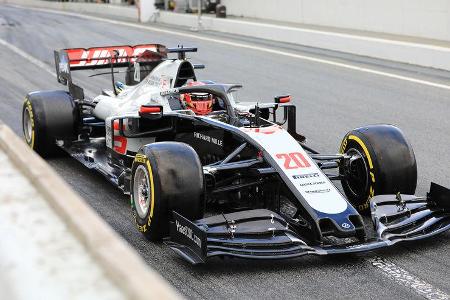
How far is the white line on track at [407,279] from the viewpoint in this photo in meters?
5.06

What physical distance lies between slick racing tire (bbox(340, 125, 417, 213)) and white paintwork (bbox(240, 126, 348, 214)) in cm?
63

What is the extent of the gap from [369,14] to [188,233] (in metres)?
17.4

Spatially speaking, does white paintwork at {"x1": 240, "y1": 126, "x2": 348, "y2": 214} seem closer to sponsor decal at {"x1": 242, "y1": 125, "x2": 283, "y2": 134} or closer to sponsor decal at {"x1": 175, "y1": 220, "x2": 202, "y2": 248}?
sponsor decal at {"x1": 242, "y1": 125, "x2": 283, "y2": 134}

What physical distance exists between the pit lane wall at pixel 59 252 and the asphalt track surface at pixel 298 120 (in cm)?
251

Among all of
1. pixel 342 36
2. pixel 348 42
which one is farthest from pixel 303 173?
pixel 342 36

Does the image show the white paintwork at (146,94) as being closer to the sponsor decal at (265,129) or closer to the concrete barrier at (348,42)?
the sponsor decal at (265,129)

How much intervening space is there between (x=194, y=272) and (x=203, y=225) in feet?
1.13

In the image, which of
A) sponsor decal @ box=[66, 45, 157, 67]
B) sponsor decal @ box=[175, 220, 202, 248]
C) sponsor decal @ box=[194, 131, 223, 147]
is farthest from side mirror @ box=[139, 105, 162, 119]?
sponsor decal @ box=[66, 45, 157, 67]

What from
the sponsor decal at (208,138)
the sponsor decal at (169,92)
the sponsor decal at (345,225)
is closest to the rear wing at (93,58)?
the sponsor decal at (169,92)

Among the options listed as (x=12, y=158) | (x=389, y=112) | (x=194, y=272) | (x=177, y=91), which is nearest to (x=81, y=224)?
(x=12, y=158)

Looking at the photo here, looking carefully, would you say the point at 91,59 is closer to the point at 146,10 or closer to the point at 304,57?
the point at 304,57

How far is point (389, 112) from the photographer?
12.1 meters

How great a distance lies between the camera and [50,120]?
8.73 meters

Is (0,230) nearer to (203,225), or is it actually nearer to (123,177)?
(203,225)
